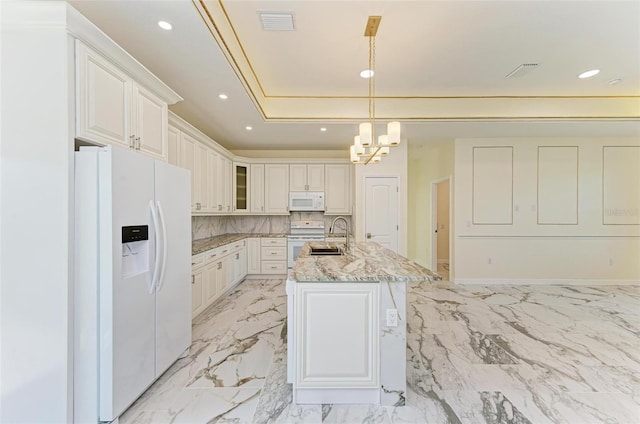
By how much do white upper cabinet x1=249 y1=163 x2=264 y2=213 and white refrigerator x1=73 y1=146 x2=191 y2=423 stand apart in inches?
128

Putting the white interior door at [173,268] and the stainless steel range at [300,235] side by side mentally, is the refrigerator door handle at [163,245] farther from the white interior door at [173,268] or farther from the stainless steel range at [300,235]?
the stainless steel range at [300,235]

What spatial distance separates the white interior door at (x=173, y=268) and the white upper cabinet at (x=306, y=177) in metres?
2.98

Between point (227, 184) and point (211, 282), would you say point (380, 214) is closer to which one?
point (227, 184)

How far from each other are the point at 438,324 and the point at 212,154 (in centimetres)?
405

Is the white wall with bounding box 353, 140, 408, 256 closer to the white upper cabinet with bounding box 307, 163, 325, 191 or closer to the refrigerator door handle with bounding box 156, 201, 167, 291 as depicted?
the white upper cabinet with bounding box 307, 163, 325, 191

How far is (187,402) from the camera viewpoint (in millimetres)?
1851

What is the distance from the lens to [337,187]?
529 centimetres

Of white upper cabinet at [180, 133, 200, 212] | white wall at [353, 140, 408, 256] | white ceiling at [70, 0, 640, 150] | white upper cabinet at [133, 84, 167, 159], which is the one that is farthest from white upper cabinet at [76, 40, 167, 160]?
white wall at [353, 140, 408, 256]

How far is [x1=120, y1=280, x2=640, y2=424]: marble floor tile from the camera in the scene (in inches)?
68.5

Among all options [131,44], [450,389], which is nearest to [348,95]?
[131,44]

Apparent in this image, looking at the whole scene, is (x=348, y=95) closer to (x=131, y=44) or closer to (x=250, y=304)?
(x=131, y=44)

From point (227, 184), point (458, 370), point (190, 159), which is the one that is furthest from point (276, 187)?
point (458, 370)

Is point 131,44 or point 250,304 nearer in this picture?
point 131,44

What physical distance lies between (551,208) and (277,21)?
217 inches
